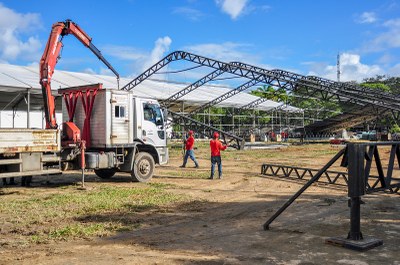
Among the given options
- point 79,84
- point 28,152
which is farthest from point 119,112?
point 79,84

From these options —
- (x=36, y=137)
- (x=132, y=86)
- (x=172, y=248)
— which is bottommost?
(x=172, y=248)

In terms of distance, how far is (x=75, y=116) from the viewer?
44.5 feet

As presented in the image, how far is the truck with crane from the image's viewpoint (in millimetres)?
11609

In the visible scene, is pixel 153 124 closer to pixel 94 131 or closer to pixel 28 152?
pixel 94 131

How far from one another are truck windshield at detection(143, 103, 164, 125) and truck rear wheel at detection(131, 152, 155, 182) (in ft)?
4.03

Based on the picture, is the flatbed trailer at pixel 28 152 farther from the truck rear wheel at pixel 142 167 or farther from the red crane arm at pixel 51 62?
the truck rear wheel at pixel 142 167

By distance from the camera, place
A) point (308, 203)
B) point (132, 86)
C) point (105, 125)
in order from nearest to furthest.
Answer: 1. point (308, 203)
2. point (105, 125)
3. point (132, 86)

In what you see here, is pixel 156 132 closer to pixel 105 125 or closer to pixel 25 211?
pixel 105 125

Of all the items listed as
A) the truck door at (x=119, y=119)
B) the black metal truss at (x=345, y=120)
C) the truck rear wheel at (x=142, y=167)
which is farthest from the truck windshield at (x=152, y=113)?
the black metal truss at (x=345, y=120)

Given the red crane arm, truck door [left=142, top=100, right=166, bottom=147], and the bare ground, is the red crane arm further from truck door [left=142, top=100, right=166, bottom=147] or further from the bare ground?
the bare ground

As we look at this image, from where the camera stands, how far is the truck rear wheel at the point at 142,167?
45.2 feet

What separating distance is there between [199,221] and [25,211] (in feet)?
12.9

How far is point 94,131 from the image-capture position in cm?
1316

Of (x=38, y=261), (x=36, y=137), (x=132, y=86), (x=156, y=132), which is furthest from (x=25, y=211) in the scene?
(x=132, y=86)
